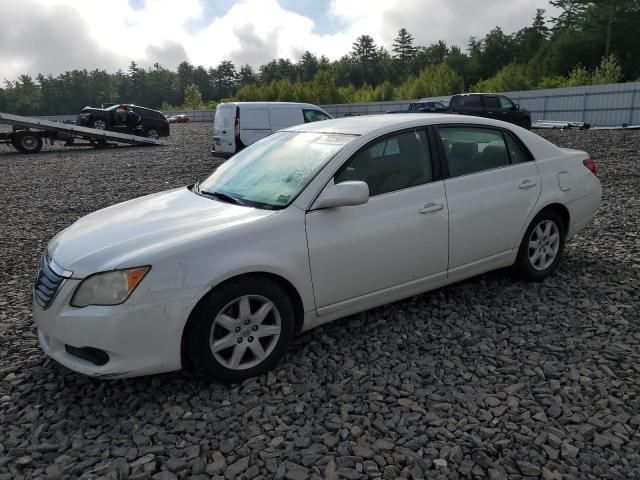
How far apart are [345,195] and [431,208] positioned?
2.68ft

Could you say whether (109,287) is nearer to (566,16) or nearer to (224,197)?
(224,197)

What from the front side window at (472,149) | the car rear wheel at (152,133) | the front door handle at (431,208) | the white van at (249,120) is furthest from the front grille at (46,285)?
the car rear wheel at (152,133)

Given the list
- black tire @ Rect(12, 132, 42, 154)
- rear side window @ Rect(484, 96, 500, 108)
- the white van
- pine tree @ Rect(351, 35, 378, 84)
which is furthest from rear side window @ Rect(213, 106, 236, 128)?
pine tree @ Rect(351, 35, 378, 84)

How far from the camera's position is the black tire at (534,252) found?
14.7 feet

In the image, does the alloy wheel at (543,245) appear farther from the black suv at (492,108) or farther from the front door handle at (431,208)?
the black suv at (492,108)

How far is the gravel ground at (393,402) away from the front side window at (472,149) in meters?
1.07

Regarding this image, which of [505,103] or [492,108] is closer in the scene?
[492,108]

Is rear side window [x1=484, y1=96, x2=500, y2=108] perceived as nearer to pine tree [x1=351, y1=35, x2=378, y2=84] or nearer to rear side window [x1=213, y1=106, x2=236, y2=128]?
rear side window [x1=213, y1=106, x2=236, y2=128]

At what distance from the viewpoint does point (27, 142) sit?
19625mm

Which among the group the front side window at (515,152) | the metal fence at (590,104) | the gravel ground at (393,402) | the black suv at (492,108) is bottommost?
the metal fence at (590,104)

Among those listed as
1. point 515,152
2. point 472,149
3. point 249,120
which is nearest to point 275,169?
point 472,149

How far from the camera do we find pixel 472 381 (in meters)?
3.19

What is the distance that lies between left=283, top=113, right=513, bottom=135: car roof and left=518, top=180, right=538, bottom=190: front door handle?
52 cm

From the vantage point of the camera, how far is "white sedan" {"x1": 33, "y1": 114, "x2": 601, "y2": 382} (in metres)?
2.90
